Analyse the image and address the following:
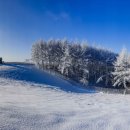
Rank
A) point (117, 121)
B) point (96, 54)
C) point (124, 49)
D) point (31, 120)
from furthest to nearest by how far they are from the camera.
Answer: point (96, 54) < point (124, 49) < point (117, 121) < point (31, 120)

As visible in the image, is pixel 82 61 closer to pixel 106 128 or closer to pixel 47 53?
pixel 47 53

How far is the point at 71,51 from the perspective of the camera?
7569cm

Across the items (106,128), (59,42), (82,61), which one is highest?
(59,42)

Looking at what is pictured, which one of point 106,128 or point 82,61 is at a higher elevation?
point 82,61

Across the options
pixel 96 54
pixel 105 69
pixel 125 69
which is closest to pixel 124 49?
pixel 125 69

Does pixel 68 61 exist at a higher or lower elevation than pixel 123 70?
higher

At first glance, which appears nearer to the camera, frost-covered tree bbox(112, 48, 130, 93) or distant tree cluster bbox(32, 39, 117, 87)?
frost-covered tree bbox(112, 48, 130, 93)

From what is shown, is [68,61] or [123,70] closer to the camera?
[123,70]

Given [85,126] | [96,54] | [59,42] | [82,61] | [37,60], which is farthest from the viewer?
[96,54]

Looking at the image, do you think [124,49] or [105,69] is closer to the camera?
[124,49]

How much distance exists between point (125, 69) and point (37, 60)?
42155mm

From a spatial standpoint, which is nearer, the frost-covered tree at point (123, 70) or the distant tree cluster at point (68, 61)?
the frost-covered tree at point (123, 70)

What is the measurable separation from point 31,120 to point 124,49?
189 feet

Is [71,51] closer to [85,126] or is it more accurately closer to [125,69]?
[125,69]
